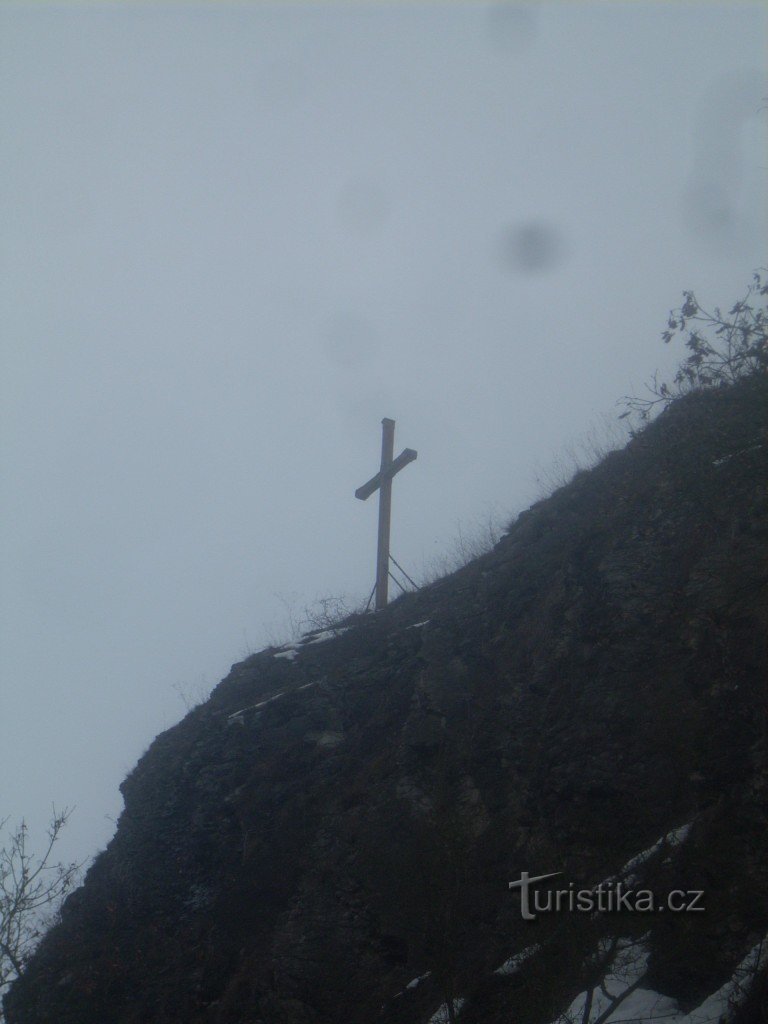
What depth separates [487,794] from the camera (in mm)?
8188

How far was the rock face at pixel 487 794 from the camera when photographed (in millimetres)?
6527

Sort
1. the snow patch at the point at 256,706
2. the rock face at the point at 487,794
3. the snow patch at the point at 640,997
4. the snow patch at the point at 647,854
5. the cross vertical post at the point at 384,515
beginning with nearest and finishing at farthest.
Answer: the snow patch at the point at 640,997 → the snow patch at the point at 647,854 → the rock face at the point at 487,794 → the snow patch at the point at 256,706 → the cross vertical post at the point at 384,515

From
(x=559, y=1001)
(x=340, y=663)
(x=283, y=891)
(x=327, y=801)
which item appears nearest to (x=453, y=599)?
(x=340, y=663)

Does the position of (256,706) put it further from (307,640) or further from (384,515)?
(384,515)

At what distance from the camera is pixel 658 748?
287 inches

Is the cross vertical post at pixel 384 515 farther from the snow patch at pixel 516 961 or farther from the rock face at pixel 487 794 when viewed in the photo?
the snow patch at pixel 516 961

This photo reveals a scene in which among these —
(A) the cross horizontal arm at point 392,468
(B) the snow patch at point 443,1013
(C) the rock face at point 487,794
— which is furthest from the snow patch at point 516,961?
(A) the cross horizontal arm at point 392,468

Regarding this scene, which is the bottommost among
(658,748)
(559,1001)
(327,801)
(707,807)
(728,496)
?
(559,1001)

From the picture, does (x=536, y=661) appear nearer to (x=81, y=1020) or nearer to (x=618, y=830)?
(x=618, y=830)

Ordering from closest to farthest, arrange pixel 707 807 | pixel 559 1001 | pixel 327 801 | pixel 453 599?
1. pixel 559 1001
2. pixel 707 807
3. pixel 327 801
4. pixel 453 599

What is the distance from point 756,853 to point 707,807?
0.54 m

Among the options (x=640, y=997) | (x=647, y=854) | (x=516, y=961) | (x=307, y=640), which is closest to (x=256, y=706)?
(x=307, y=640)

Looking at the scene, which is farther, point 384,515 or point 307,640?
point 384,515

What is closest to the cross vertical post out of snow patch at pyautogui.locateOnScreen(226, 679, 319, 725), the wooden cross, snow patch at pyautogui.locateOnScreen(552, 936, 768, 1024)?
the wooden cross
